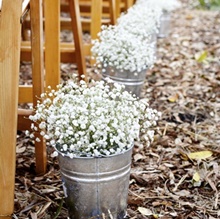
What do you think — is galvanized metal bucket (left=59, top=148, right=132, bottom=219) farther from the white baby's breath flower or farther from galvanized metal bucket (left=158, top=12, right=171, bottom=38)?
galvanized metal bucket (left=158, top=12, right=171, bottom=38)

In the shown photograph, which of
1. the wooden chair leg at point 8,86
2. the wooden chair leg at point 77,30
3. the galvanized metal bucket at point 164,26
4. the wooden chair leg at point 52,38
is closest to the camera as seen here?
the wooden chair leg at point 8,86

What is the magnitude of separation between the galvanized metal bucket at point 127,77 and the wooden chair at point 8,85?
55.7 inches

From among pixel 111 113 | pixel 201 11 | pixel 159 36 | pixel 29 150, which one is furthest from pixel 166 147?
pixel 201 11

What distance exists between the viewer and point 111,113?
213 centimetres

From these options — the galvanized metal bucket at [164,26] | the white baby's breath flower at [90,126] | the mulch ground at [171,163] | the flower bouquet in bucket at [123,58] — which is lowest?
the mulch ground at [171,163]

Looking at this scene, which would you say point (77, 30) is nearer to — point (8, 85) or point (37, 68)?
point (37, 68)

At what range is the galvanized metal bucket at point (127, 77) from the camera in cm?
341

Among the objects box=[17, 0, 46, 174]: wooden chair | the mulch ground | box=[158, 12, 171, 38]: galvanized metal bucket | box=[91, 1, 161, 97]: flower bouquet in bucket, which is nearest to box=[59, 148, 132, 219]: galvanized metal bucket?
the mulch ground

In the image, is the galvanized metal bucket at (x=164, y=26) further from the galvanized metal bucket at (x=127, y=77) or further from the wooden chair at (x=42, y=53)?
the wooden chair at (x=42, y=53)

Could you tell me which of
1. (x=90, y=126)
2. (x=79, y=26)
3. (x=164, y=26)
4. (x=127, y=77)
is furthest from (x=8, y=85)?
(x=164, y=26)

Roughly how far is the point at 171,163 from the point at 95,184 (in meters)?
0.93

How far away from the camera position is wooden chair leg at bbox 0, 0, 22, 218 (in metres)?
2.01

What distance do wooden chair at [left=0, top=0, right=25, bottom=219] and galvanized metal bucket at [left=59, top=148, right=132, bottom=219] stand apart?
0.22m

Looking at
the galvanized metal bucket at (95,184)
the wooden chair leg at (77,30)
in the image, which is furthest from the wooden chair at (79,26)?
the galvanized metal bucket at (95,184)
